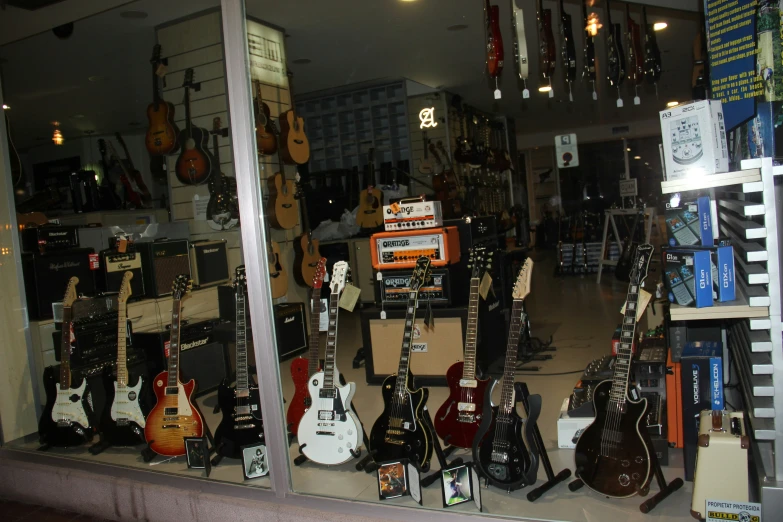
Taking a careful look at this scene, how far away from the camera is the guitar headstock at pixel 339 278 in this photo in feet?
9.91

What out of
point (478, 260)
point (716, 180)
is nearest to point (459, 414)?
point (478, 260)

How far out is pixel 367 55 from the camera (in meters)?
5.09

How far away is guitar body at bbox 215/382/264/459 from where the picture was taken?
3.07m

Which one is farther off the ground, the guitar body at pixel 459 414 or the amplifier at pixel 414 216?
the amplifier at pixel 414 216

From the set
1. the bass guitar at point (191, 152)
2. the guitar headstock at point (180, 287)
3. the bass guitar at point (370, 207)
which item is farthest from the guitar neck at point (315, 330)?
the bass guitar at point (370, 207)

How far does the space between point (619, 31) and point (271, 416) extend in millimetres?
2585

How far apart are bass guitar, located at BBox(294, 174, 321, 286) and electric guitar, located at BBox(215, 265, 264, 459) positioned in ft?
1.37

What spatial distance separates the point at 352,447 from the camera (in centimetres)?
287

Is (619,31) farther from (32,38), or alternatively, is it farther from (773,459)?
(32,38)

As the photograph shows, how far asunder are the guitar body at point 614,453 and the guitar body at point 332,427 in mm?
1032

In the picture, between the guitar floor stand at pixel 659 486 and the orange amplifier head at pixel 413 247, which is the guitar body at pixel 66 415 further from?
the guitar floor stand at pixel 659 486

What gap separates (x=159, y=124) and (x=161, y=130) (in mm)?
57

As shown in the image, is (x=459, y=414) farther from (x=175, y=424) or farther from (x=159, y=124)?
(x=159, y=124)

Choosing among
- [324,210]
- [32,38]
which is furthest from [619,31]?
[32,38]
